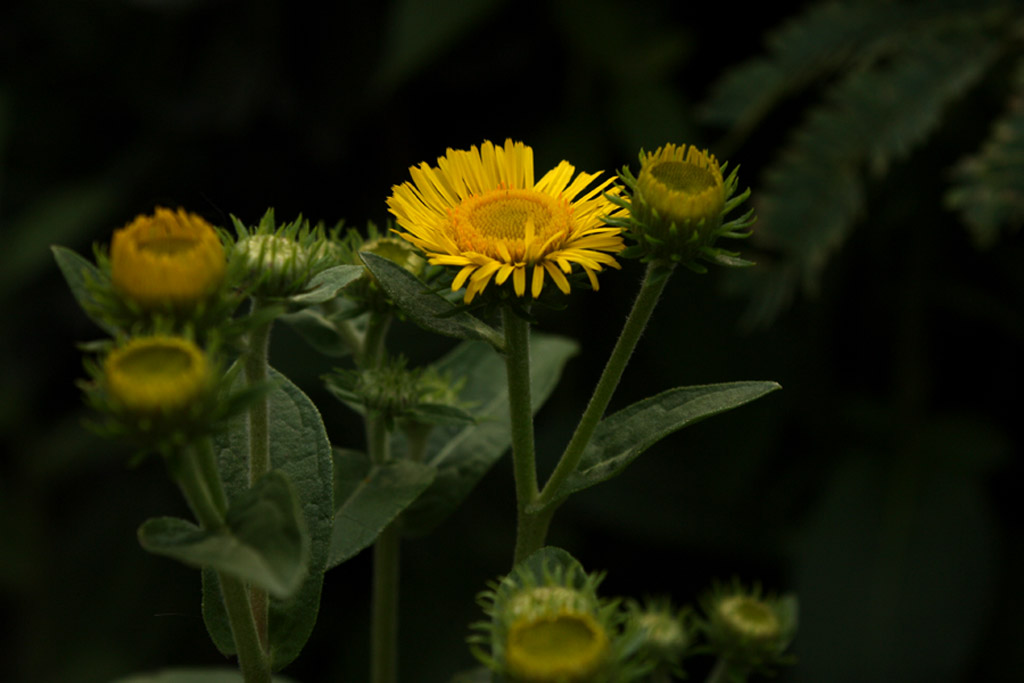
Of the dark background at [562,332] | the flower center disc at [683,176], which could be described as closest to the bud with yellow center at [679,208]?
the flower center disc at [683,176]

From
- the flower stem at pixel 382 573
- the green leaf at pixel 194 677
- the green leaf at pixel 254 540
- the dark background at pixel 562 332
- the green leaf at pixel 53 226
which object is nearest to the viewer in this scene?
the green leaf at pixel 254 540

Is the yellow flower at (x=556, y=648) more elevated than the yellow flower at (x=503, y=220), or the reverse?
the yellow flower at (x=503, y=220)

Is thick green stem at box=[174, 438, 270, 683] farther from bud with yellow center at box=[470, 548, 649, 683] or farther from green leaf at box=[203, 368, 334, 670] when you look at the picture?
bud with yellow center at box=[470, 548, 649, 683]

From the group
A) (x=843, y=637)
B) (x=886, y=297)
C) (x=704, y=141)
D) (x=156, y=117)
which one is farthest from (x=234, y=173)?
(x=843, y=637)

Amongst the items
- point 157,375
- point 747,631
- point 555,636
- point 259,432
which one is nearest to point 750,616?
point 747,631

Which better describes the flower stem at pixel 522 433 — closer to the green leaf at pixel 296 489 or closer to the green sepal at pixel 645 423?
the green sepal at pixel 645 423

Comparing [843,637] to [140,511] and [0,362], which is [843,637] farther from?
[0,362]

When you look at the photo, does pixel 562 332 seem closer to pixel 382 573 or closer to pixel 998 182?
pixel 998 182
